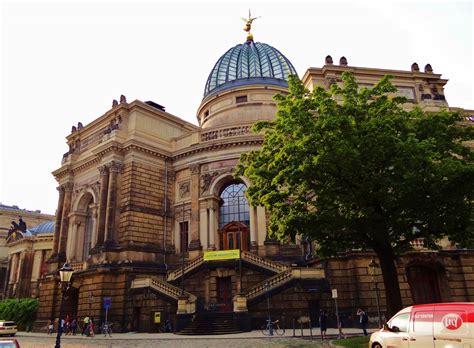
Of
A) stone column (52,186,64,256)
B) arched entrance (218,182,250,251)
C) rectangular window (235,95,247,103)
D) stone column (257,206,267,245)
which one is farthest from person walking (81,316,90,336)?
rectangular window (235,95,247,103)

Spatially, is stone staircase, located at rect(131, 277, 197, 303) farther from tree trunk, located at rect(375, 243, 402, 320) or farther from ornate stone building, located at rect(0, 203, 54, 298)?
ornate stone building, located at rect(0, 203, 54, 298)

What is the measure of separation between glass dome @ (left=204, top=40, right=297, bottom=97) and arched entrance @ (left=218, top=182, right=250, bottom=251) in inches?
585

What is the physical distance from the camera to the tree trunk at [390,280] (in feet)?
53.8

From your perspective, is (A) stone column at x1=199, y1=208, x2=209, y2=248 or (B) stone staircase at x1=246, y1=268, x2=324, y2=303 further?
(A) stone column at x1=199, y1=208, x2=209, y2=248

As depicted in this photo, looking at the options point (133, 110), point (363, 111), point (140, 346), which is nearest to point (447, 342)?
point (363, 111)

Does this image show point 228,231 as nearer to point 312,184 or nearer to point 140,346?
point 140,346

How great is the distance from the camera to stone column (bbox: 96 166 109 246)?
34.7m

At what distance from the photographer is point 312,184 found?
1698 cm

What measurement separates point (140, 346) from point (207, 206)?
1747cm

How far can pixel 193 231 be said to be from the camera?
35750 mm

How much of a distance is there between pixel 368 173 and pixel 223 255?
55.1 feet

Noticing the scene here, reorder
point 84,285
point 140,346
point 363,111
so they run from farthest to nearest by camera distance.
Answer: point 84,285 < point 140,346 < point 363,111

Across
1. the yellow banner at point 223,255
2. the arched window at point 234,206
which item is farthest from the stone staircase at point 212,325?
the arched window at point 234,206

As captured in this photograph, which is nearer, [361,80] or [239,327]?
[239,327]
